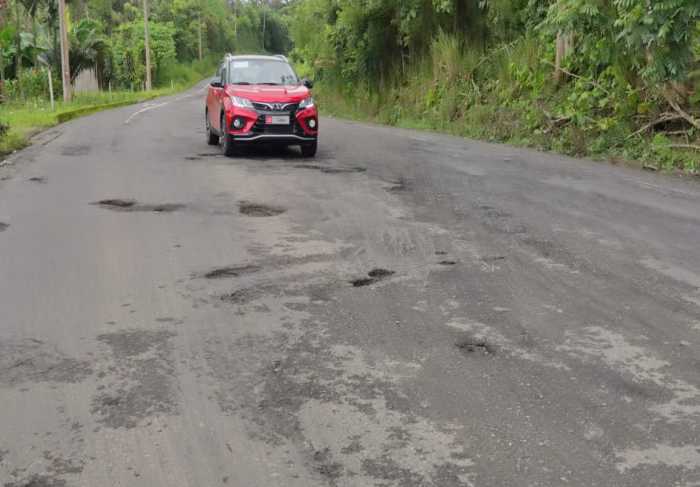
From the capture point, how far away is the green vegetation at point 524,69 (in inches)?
502

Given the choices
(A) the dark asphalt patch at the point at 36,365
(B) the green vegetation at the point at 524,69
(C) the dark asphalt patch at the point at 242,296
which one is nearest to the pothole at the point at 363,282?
(C) the dark asphalt patch at the point at 242,296

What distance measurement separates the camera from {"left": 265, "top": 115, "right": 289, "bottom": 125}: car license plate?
1312 centimetres

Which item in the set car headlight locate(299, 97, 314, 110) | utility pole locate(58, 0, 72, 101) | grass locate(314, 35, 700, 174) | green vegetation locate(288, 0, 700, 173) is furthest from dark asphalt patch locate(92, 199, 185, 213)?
utility pole locate(58, 0, 72, 101)

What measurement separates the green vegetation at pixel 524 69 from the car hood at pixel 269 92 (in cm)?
417

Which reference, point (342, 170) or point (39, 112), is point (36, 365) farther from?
point (39, 112)

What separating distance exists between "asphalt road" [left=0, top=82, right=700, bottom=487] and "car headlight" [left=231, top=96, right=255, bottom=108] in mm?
3727

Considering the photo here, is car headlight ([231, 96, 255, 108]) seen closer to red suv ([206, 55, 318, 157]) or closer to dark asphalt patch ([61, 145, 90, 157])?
red suv ([206, 55, 318, 157])

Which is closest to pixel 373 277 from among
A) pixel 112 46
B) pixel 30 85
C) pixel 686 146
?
pixel 686 146

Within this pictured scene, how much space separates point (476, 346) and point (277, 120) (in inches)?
356

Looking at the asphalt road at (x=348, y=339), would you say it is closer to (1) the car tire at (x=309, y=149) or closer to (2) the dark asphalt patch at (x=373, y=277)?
(2) the dark asphalt patch at (x=373, y=277)

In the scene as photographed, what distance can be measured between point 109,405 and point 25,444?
46 cm

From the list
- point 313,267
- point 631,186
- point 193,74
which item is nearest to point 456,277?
point 313,267

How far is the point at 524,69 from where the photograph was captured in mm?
20547

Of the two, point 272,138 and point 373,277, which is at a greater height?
point 272,138
